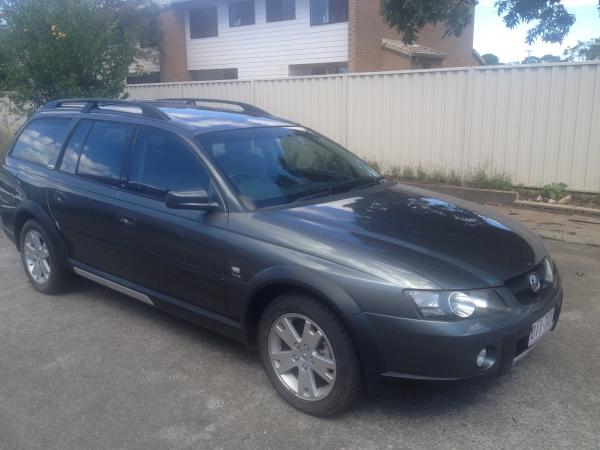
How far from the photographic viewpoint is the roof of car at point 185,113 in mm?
4365

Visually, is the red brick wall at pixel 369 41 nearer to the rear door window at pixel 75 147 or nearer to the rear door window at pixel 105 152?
the rear door window at pixel 75 147

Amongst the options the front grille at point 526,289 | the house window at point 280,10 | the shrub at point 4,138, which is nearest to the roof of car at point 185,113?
the front grille at point 526,289

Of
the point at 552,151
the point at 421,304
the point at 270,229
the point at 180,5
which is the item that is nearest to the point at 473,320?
the point at 421,304

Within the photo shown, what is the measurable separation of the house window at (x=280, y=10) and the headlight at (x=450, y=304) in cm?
2080

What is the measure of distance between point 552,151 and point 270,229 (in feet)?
21.7

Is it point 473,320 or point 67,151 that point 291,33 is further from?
point 473,320

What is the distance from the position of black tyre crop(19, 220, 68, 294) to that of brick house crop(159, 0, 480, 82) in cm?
1629

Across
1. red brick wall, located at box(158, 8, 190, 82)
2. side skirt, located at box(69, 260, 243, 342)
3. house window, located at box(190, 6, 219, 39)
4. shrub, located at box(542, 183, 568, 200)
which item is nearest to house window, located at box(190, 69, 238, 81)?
red brick wall, located at box(158, 8, 190, 82)

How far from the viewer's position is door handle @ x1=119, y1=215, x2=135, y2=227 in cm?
428

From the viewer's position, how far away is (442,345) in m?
2.94

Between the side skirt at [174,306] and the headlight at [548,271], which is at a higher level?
the headlight at [548,271]

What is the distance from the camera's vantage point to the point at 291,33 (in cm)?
2227

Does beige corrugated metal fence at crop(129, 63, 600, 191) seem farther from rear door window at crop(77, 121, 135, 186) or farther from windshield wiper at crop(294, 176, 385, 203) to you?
rear door window at crop(77, 121, 135, 186)

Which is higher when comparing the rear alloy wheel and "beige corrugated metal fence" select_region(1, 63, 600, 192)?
"beige corrugated metal fence" select_region(1, 63, 600, 192)
